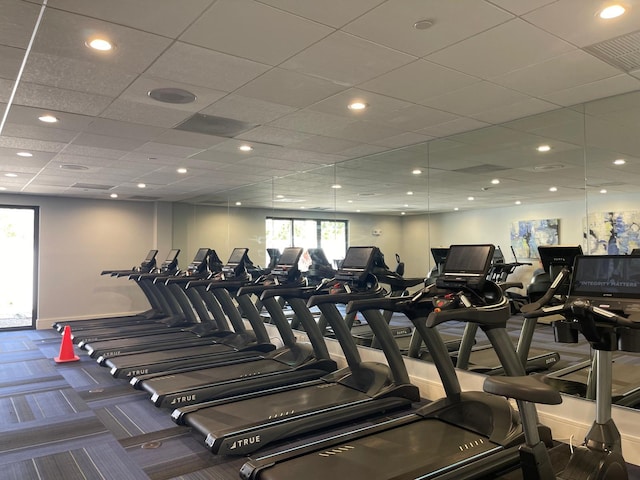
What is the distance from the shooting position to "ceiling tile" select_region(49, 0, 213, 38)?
2256mm

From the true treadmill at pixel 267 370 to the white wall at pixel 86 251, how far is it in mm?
5561

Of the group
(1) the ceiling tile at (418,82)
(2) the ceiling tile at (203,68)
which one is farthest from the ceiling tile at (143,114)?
(1) the ceiling tile at (418,82)

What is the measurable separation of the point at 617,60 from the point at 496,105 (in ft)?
3.24

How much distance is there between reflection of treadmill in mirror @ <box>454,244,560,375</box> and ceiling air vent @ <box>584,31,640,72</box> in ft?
7.57

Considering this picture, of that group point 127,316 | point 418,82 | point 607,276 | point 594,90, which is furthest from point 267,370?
point 127,316

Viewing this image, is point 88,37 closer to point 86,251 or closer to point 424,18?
point 424,18

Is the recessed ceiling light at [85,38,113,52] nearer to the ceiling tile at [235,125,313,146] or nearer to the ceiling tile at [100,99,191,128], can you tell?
the ceiling tile at [100,99,191,128]

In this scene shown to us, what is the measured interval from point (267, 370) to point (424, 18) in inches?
158

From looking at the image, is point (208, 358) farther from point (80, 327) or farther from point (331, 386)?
point (80, 327)

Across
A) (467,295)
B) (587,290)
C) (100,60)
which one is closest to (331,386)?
(467,295)

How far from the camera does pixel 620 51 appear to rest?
280cm

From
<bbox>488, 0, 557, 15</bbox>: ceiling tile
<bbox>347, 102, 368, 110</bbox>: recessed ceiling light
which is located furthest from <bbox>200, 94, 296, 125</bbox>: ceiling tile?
<bbox>488, 0, 557, 15</bbox>: ceiling tile

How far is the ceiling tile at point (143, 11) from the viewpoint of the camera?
2256 mm

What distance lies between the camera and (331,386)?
14.8 feet
